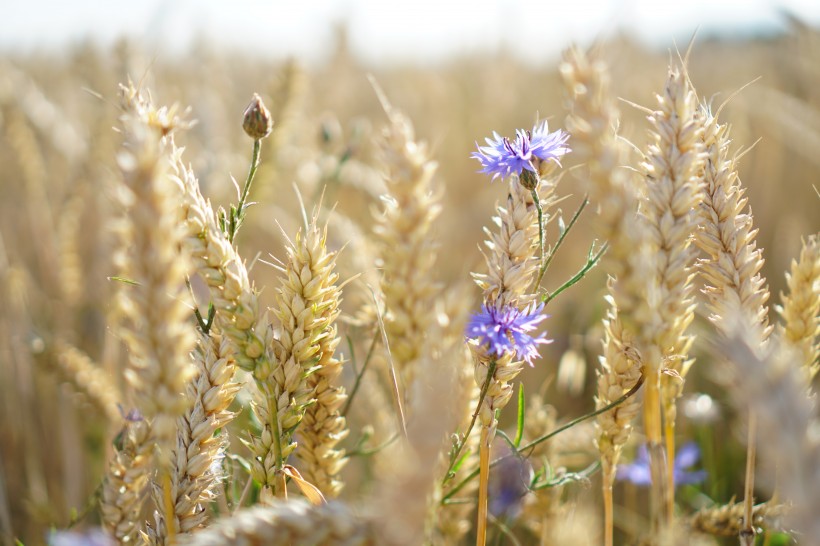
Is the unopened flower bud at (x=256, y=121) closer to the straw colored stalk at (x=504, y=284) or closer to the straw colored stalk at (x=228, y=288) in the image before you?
the straw colored stalk at (x=228, y=288)

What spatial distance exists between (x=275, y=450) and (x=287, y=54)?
1.72 metres

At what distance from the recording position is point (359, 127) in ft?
6.81

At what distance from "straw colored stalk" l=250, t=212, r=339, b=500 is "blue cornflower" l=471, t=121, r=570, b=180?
26 centimetres

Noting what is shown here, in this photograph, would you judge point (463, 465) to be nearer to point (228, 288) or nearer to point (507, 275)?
point (507, 275)

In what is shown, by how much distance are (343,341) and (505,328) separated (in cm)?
154

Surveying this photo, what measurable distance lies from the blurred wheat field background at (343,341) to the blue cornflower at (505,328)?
3 cm

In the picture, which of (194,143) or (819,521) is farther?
(194,143)

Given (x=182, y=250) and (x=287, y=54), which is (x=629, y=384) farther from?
(x=287, y=54)

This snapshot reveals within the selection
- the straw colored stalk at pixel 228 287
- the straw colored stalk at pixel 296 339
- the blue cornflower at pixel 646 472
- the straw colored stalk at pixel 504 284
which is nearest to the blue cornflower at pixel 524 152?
the straw colored stalk at pixel 504 284

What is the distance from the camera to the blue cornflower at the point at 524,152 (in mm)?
941

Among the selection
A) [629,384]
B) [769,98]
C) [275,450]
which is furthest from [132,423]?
[769,98]

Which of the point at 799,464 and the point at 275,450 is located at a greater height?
the point at 275,450

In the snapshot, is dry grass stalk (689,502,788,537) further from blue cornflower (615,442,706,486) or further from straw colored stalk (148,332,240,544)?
straw colored stalk (148,332,240,544)

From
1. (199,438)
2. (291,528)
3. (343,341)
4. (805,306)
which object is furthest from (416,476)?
(343,341)
